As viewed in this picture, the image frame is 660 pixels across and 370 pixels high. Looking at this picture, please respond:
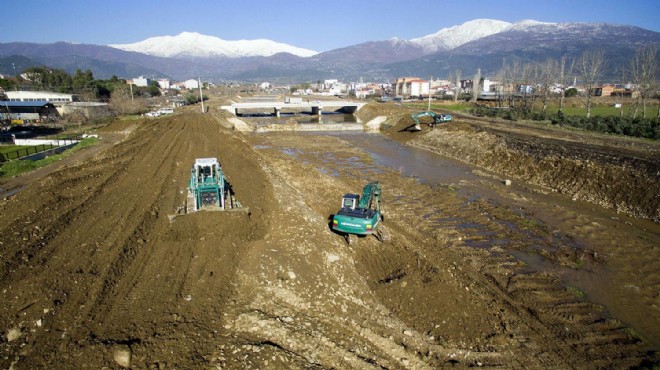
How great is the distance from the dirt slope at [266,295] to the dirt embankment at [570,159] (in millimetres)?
8708

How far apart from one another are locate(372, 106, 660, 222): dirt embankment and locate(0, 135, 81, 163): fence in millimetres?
42506

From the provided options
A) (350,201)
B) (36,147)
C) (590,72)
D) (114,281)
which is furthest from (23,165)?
(590,72)

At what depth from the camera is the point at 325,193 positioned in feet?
79.3

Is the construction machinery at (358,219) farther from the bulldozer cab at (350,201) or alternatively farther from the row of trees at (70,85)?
the row of trees at (70,85)

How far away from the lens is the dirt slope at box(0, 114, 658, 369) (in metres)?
8.41

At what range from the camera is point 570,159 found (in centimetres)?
2791

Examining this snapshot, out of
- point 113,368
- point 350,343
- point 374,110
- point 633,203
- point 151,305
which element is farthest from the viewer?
point 374,110

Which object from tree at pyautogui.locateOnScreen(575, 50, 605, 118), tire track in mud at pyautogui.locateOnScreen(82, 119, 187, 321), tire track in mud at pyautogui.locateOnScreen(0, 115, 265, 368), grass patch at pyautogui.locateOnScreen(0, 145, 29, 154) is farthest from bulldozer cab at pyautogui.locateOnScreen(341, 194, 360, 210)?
tree at pyautogui.locateOnScreen(575, 50, 605, 118)

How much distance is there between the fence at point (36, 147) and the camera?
3284 centimetres

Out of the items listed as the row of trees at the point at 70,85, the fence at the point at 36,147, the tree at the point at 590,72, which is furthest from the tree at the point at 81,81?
the tree at the point at 590,72

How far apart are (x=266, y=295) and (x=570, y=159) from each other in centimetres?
2754

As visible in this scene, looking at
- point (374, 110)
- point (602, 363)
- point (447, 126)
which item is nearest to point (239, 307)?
point (602, 363)

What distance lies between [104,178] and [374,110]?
210 feet

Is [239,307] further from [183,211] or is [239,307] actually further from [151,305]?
[183,211]
